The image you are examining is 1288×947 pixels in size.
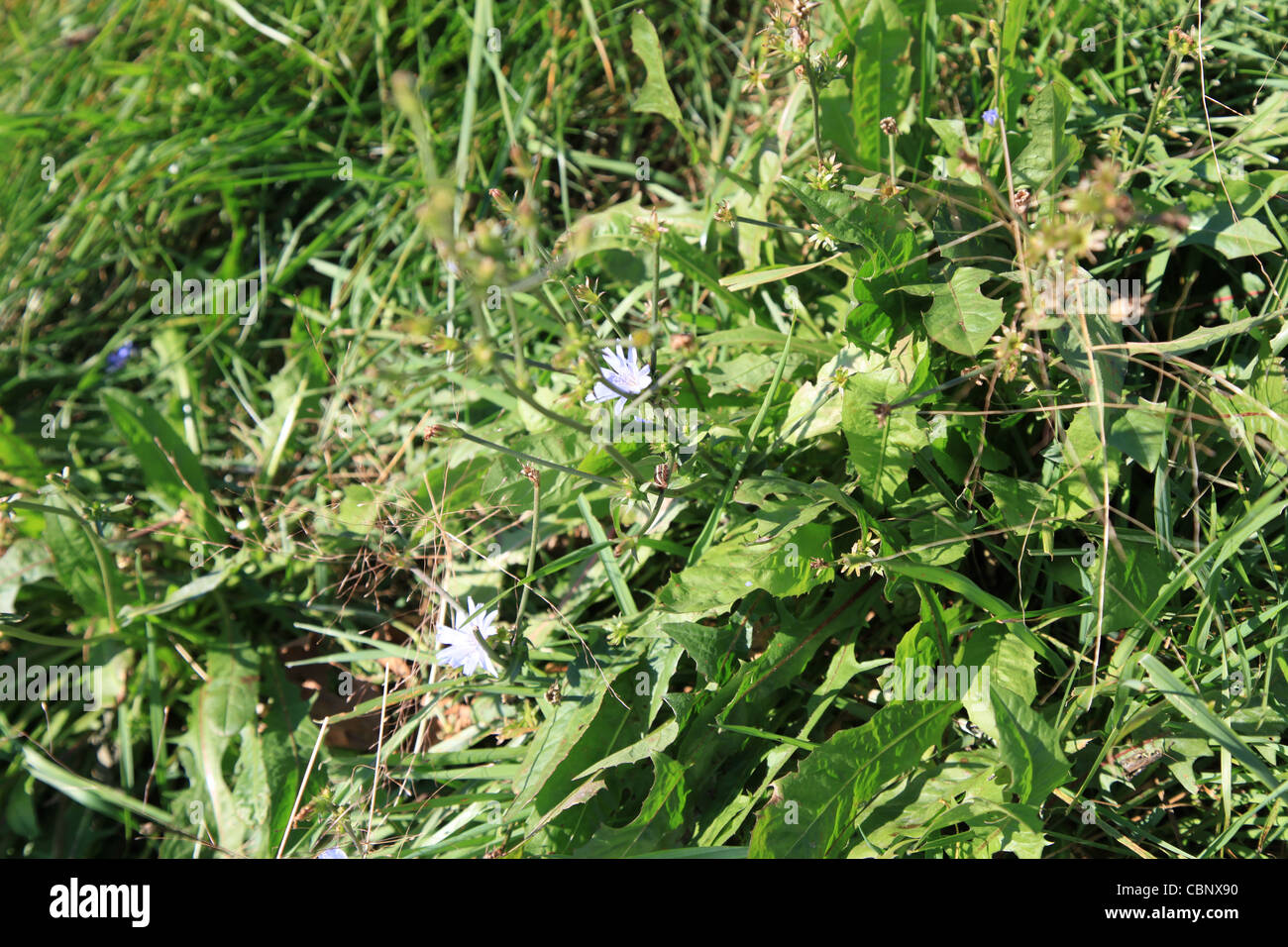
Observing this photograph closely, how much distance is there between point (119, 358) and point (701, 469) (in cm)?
223

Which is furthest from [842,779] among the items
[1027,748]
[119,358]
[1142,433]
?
[119,358]

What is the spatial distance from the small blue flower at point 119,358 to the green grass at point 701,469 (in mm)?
28

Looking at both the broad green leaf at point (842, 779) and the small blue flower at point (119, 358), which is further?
the small blue flower at point (119, 358)

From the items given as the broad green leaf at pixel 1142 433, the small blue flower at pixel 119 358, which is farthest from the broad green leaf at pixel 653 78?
the small blue flower at pixel 119 358

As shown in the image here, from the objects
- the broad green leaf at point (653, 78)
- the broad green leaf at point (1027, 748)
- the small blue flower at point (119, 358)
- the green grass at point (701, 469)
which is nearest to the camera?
the broad green leaf at point (1027, 748)

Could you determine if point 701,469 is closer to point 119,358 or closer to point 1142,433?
point 1142,433

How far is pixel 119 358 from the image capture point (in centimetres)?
300

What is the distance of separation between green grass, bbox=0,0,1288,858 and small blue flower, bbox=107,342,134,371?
0.09 feet

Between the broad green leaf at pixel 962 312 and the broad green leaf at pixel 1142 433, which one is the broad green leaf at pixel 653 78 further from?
the broad green leaf at pixel 1142 433

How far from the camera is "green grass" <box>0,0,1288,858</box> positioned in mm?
1644

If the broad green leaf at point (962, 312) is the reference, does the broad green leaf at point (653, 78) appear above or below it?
above

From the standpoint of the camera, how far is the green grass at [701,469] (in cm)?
164
